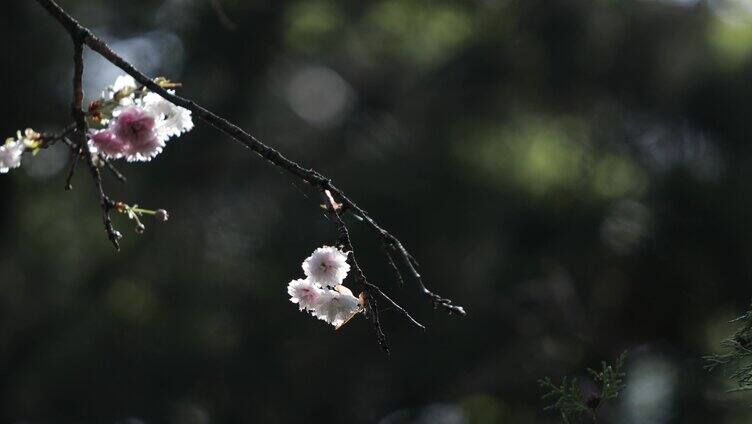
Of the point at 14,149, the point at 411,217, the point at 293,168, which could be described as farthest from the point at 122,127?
the point at 411,217

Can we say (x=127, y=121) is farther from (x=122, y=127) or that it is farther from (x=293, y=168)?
(x=293, y=168)

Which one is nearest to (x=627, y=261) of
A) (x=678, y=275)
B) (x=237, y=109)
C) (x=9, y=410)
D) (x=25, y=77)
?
(x=678, y=275)

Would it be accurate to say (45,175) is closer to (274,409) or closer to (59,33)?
(59,33)

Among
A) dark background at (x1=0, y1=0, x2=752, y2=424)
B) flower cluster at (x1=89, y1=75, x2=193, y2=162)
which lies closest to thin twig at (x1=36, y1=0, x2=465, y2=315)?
flower cluster at (x1=89, y1=75, x2=193, y2=162)

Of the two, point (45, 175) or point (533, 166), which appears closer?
point (533, 166)

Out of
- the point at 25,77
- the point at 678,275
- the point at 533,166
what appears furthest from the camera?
the point at 25,77

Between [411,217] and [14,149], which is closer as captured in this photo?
[14,149]

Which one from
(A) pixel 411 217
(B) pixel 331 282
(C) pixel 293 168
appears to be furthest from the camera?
(A) pixel 411 217

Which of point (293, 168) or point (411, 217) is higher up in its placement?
point (411, 217)
